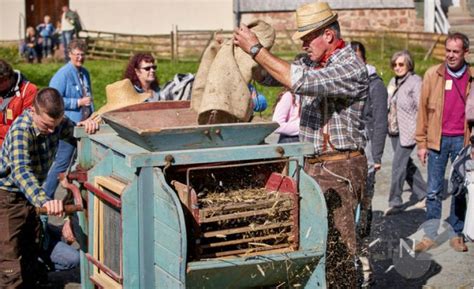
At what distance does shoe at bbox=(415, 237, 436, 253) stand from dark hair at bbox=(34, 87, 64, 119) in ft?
12.3

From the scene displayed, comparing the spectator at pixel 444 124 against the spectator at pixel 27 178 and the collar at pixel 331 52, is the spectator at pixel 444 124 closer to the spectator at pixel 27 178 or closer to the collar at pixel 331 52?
the collar at pixel 331 52

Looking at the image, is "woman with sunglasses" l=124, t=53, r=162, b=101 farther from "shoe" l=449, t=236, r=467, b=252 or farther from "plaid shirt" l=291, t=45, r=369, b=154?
"shoe" l=449, t=236, r=467, b=252

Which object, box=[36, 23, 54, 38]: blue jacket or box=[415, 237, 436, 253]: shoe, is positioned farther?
box=[36, 23, 54, 38]: blue jacket

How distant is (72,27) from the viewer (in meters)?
Answer: 31.5

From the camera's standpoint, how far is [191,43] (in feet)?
98.2

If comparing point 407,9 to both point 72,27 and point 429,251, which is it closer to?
point 72,27

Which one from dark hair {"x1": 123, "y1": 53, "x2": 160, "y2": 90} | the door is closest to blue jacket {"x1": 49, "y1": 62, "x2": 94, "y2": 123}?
dark hair {"x1": 123, "y1": 53, "x2": 160, "y2": 90}

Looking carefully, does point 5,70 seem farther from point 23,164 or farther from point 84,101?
point 23,164

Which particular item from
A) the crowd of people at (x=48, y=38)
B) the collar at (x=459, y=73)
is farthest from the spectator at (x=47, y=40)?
the collar at (x=459, y=73)

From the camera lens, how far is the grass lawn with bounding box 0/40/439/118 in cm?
2187

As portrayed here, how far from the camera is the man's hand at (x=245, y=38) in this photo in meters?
6.17

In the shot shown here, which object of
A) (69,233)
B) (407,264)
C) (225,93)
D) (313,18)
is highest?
(313,18)

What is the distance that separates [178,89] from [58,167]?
1.73m

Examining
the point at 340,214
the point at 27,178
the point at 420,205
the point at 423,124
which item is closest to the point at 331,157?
the point at 340,214
